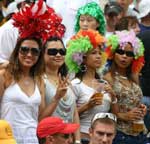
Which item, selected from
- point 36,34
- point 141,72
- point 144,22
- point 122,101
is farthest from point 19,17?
point 144,22

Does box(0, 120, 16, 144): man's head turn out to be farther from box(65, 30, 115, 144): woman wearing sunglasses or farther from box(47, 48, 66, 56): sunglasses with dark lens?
box(65, 30, 115, 144): woman wearing sunglasses

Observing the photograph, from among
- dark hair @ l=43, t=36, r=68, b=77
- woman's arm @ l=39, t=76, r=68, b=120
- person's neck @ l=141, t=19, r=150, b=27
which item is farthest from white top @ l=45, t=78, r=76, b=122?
person's neck @ l=141, t=19, r=150, b=27

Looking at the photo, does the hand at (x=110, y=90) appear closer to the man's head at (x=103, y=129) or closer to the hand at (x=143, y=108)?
the hand at (x=143, y=108)

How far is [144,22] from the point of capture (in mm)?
12367

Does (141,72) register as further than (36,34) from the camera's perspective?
Yes

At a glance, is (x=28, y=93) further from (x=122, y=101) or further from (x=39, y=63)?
(x=122, y=101)

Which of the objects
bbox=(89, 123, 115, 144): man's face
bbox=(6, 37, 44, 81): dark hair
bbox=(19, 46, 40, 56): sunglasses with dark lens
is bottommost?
bbox=(89, 123, 115, 144): man's face

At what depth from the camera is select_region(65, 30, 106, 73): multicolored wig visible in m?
9.91

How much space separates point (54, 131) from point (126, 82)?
8.68 ft

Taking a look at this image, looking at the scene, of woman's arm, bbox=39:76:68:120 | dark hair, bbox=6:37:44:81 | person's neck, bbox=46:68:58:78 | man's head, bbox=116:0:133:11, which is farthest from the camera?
man's head, bbox=116:0:133:11

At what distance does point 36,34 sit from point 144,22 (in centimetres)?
346

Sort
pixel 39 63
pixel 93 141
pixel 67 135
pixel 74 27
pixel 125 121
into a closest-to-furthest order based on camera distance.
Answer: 1. pixel 67 135
2. pixel 93 141
3. pixel 39 63
4. pixel 125 121
5. pixel 74 27

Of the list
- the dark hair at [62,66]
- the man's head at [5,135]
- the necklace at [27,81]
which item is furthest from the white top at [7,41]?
the man's head at [5,135]

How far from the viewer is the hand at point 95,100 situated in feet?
31.2
